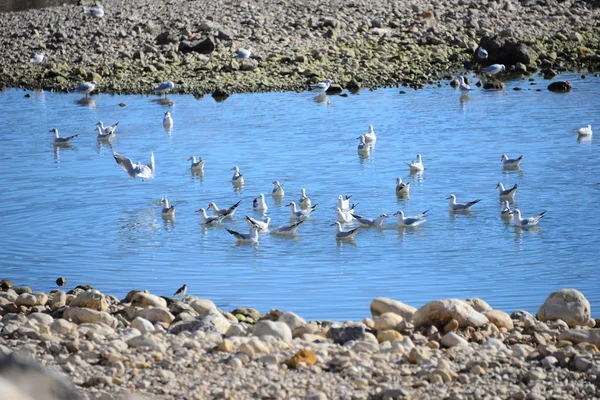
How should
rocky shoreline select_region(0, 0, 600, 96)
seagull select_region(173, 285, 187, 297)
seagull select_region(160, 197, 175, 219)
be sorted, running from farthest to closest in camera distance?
rocky shoreline select_region(0, 0, 600, 96) → seagull select_region(160, 197, 175, 219) → seagull select_region(173, 285, 187, 297)

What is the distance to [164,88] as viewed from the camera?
83.4 ft

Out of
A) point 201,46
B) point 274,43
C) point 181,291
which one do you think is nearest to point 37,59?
point 201,46

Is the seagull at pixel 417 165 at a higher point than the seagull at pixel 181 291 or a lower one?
higher

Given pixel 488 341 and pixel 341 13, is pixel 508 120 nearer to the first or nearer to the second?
pixel 341 13

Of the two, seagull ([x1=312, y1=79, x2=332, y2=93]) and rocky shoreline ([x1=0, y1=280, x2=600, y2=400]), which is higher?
seagull ([x1=312, y1=79, x2=332, y2=93])

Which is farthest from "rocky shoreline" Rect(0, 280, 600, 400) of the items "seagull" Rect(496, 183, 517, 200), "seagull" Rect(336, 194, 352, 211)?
"seagull" Rect(496, 183, 517, 200)

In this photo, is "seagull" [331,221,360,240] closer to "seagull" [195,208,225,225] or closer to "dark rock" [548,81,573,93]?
"seagull" [195,208,225,225]

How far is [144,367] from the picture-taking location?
22.5ft

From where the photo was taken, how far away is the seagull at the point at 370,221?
13.7 m

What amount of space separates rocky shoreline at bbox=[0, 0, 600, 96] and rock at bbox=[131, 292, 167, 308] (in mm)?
16376

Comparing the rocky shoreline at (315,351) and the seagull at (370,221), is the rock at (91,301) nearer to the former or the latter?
the rocky shoreline at (315,351)

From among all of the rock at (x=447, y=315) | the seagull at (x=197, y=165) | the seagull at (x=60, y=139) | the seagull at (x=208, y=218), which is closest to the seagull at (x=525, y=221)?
the seagull at (x=208, y=218)

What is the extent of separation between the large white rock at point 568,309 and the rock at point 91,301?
153 inches

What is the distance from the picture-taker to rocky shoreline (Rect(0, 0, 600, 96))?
2681 centimetres
